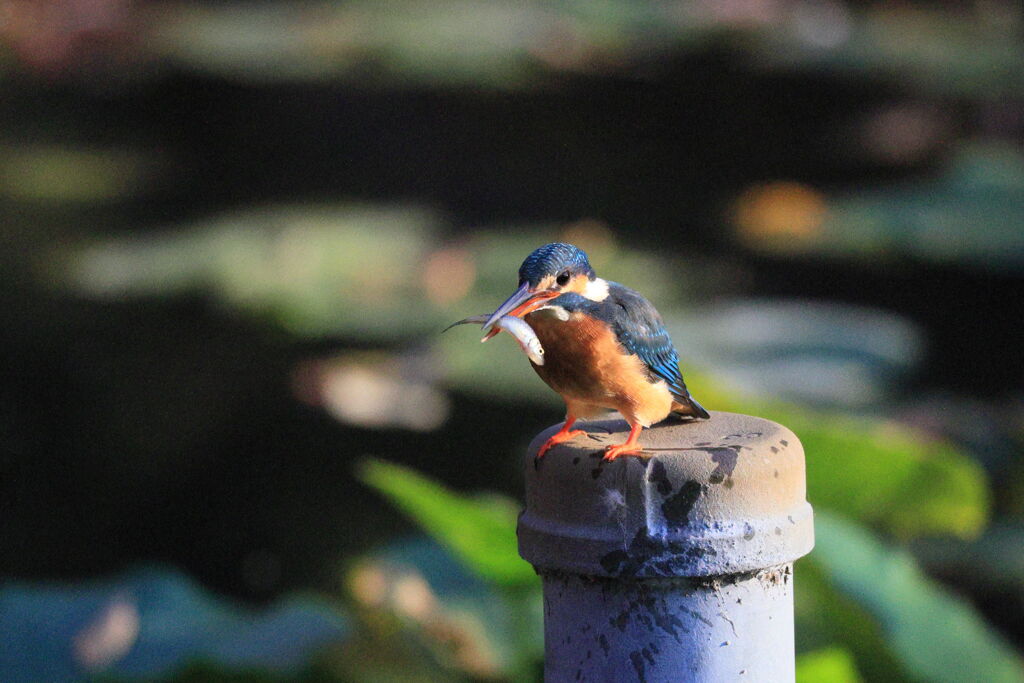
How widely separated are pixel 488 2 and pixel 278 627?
291cm

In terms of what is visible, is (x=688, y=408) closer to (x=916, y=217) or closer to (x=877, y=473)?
(x=877, y=473)

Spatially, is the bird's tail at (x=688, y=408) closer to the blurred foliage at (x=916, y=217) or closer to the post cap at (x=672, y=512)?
the post cap at (x=672, y=512)

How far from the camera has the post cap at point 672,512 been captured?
100 cm

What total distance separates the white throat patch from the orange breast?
0.08 ft

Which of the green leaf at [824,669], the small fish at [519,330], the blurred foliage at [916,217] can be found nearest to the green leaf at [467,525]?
the green leaf at [824,669]

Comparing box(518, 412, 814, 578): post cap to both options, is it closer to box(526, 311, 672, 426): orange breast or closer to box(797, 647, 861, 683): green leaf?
box(526, 311, 672, 426): orange breast

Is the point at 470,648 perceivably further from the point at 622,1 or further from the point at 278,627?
the point at 622,1

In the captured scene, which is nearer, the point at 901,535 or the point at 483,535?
the point at 483,535

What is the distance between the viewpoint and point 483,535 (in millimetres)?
1899

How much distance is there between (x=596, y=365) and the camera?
120 cm

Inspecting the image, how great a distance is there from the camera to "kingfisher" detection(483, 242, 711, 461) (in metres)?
1.16

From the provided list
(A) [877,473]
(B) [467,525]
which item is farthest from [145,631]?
(A) [877,473]

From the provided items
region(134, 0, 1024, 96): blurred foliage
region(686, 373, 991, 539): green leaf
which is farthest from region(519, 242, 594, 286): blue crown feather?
region(134, 0, 1024, 96): blurred foliage

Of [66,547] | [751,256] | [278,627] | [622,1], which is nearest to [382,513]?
[66,547]
